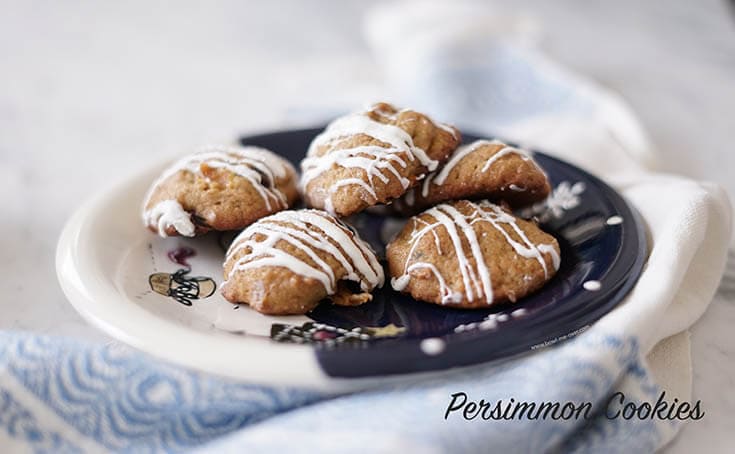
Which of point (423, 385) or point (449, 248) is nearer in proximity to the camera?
point (423, 385)

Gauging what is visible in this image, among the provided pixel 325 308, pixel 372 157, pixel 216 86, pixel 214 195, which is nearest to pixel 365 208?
pixel 372 157

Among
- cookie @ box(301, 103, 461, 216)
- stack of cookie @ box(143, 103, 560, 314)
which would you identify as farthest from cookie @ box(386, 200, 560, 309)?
cookie @ box(301, 103, 461, 216)

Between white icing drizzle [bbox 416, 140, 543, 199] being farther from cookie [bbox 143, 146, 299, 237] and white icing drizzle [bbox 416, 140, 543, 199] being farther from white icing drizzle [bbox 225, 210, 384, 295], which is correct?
cookie [bbox 143, 146, 299, 237]

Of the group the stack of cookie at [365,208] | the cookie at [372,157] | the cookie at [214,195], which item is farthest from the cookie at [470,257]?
the cookie at [214,195]

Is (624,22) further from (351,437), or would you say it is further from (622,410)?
(351,437)

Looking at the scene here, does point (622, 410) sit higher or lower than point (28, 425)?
higher

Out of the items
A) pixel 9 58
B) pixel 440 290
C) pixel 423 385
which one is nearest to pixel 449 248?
pixel 440 290
